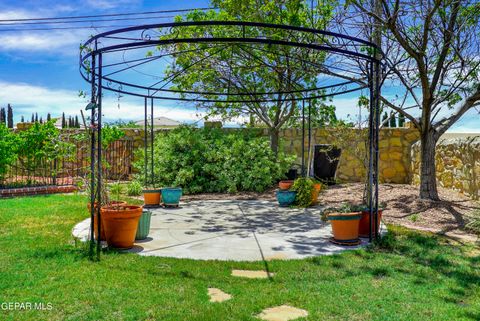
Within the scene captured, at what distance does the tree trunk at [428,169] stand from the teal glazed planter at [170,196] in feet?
14.9

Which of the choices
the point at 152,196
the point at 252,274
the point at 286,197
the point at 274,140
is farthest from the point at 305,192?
the point at 252,274

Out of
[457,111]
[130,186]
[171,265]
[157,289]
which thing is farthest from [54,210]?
[457,111]

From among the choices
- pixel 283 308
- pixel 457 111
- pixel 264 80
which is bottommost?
pixel 283 308

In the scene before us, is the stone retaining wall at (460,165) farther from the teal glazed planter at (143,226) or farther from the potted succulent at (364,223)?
the teal glazed planter at (143,226)

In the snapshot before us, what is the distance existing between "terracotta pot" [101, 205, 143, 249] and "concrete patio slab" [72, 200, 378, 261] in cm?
16

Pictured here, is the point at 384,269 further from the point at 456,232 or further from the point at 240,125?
the point at 240,125

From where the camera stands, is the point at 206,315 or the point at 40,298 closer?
the point at 206,315

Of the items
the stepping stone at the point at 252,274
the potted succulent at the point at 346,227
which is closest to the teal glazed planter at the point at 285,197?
the potted succulent at the point at 346,227

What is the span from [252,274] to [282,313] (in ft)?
3.08

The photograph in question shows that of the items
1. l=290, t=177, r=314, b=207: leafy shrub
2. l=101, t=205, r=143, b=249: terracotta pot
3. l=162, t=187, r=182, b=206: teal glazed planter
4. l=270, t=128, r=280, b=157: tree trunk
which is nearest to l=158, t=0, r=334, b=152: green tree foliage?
l=270, t=128, r=280, b=157: tree trunk

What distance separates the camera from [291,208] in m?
8.02

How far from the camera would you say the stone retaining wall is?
7547 millimetres

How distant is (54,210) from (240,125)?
639 centimetres

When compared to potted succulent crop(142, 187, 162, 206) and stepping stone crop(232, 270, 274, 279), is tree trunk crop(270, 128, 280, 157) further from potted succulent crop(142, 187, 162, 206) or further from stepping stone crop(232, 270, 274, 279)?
stepping stone crop(232, 270, 274, 279)
